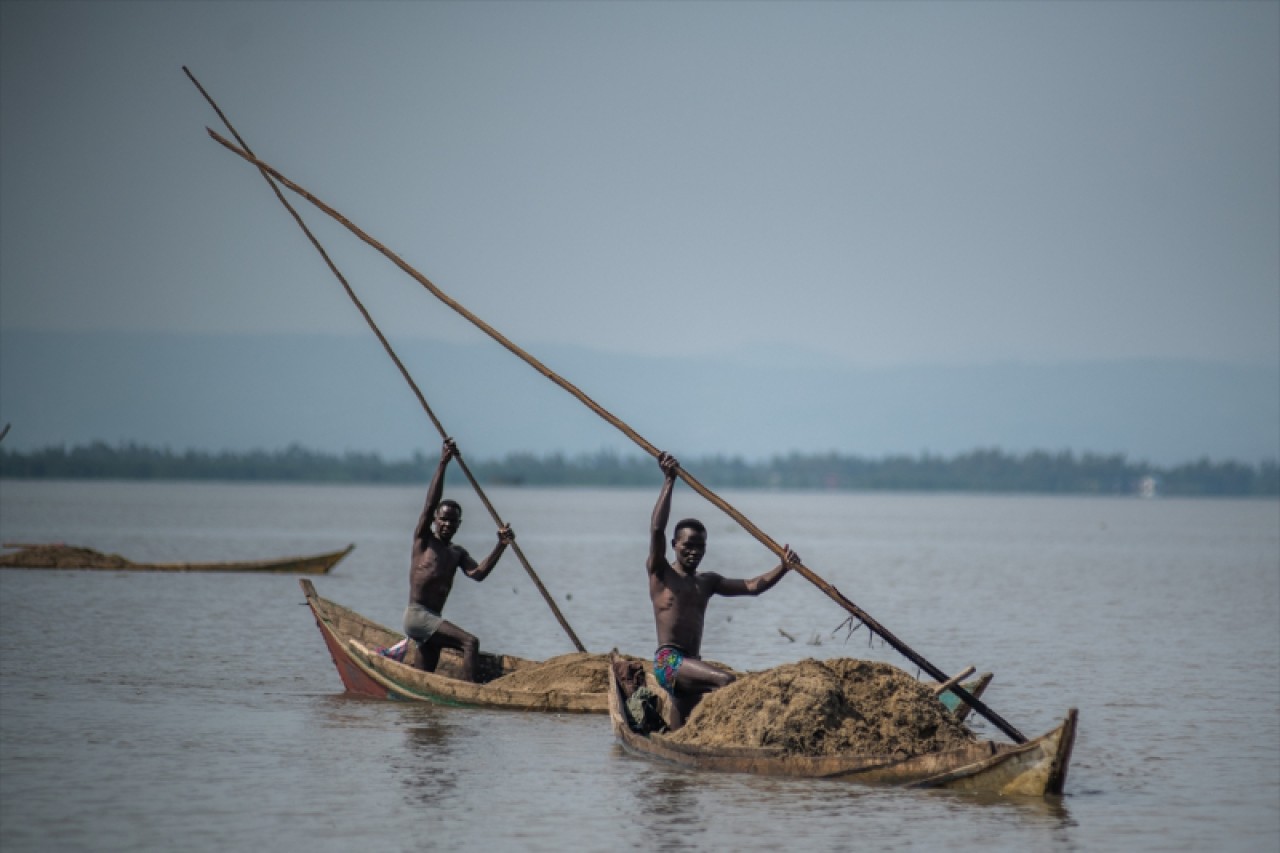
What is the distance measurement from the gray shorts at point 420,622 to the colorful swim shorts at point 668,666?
3.53 metres

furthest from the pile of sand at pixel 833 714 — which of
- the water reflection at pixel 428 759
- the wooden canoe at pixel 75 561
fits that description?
the wooden canoe at pixel 75 561

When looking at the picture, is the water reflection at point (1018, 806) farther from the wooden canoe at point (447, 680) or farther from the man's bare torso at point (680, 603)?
the wooden canoe at point (447, 680)

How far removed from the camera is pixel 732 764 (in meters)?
12.1

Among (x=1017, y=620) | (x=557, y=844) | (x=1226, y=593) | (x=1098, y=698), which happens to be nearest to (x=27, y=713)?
(x=557, y=844)

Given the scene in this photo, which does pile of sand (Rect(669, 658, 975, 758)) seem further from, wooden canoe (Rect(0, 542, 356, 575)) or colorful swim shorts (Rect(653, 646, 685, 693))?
wooden canoe (Rect(0, 542, 356, 575))

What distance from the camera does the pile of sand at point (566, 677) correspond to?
16094 mm

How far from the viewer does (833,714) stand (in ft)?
39.7

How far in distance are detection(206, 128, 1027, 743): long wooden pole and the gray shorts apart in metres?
2.56

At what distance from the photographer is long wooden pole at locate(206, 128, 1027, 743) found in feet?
42.8

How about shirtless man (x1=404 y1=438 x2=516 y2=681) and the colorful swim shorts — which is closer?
the colorful swim shorts

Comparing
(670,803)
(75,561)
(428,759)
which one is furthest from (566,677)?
(75,561)

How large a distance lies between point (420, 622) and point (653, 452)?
3.93 m

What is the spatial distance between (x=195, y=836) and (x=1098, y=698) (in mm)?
11407

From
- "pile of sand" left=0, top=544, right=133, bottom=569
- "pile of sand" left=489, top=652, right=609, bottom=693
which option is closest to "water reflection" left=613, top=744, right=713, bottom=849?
"pile of sand" left=489, top=652, right=609, bottom=693
